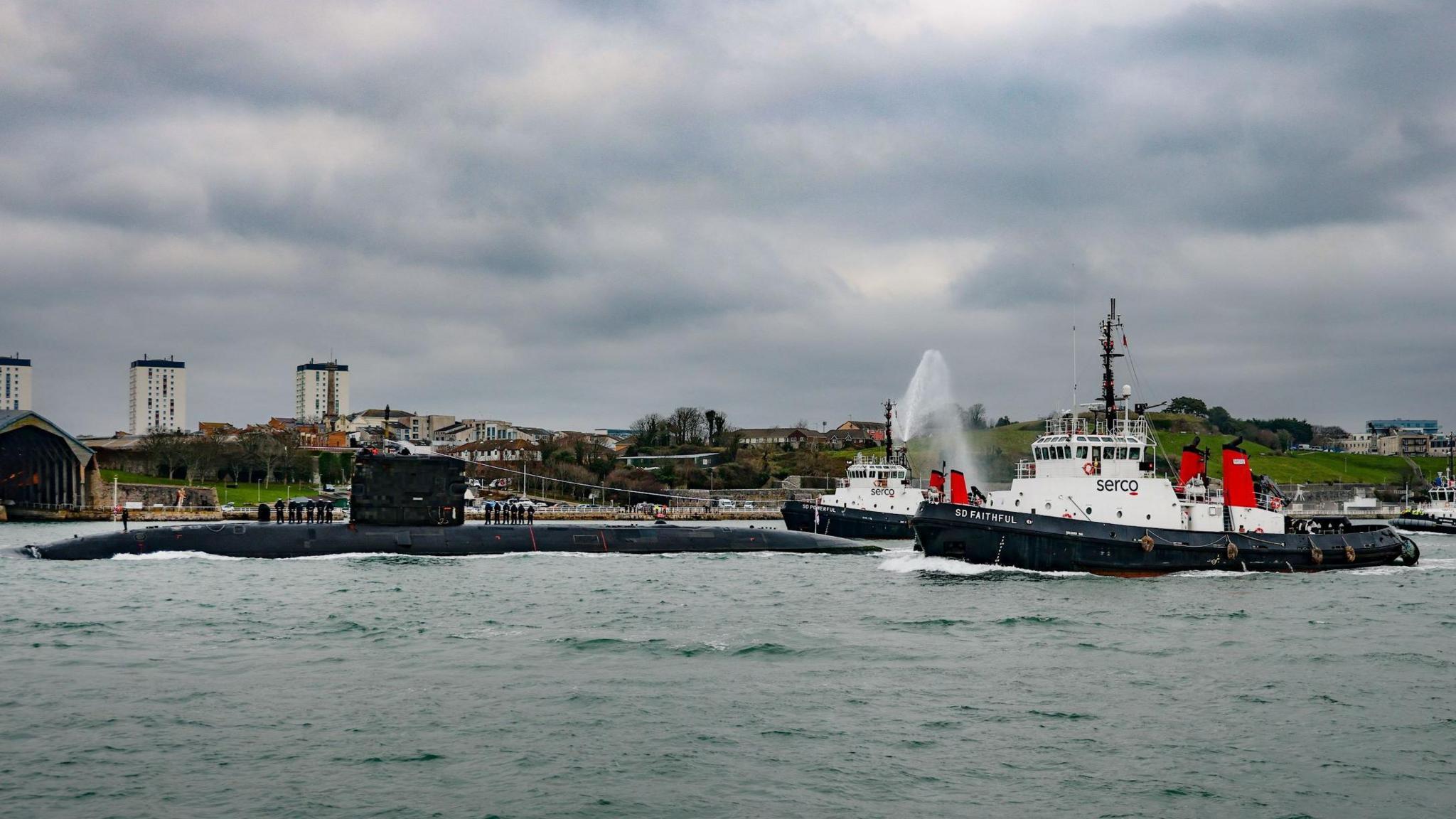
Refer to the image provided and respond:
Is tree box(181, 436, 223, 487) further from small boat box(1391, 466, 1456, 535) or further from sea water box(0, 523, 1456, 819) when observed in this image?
small boat box(1391, 466, 1456, 535)

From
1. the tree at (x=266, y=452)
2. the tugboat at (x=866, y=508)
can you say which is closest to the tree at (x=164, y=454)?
the tree at (x=266, y=452)

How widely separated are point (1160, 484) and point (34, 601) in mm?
34007

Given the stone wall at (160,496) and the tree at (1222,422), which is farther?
the tree at (1222,422)

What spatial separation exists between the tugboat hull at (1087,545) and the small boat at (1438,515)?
48.1 metres

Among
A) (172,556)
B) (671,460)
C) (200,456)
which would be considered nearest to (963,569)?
(172,556)

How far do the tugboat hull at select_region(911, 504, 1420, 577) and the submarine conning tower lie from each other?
62.7 feet

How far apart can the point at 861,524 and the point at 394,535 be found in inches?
964

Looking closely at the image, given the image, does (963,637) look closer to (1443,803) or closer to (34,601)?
(1443,803)

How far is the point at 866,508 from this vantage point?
5938cm

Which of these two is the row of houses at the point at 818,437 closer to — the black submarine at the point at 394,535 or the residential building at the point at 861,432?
the residential building at the point at 861,432

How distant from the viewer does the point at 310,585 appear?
34.0m

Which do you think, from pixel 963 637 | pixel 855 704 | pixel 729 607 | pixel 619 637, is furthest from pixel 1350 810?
pixel 729 607

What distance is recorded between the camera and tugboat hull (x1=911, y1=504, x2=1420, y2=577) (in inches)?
1460

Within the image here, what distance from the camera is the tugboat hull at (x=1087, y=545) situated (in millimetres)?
37094
